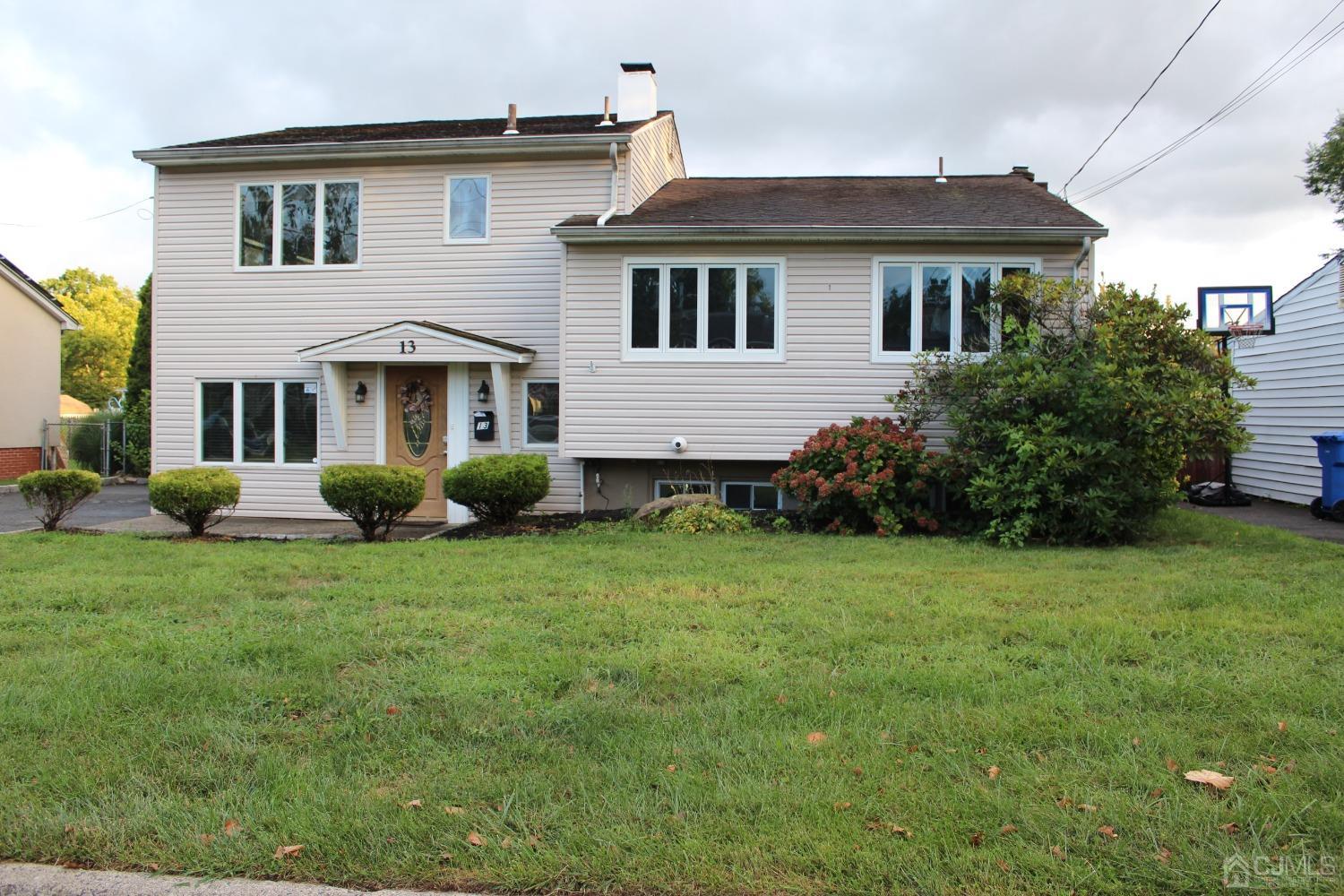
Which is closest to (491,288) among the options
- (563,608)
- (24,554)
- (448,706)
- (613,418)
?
(613,418)

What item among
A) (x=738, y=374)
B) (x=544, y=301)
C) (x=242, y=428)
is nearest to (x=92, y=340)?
(x=242, y=428)

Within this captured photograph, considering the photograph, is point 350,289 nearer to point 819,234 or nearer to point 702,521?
point 702,521

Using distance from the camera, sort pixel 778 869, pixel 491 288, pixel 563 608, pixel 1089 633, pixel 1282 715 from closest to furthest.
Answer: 1. pixel 778 869
2. pixel 1282 715
3. pixel 1089 633
4. pixel 563 608
5. pixel 491 288

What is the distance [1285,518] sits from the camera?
1303cm

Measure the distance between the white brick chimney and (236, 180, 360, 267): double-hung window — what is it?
5.28 metres

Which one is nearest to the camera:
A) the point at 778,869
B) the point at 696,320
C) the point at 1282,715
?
the point at 778,869

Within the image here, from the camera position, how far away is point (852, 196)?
14164 millimetres

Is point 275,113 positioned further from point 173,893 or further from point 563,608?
point 173,893

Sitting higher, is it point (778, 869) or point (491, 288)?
point (491, 288)

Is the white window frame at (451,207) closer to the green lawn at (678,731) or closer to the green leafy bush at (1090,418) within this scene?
the green leafy bush at (1090,418)

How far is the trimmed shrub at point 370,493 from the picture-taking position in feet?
33.3

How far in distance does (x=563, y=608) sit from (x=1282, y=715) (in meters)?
4.20

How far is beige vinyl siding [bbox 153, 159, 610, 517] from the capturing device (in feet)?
44.1

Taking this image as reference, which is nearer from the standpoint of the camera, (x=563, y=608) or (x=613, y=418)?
(x=563, y=608)
